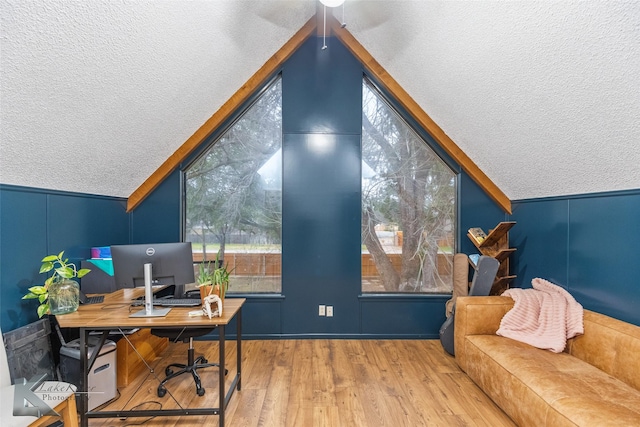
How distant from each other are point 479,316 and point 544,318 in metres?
0.46

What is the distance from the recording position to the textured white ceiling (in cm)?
166

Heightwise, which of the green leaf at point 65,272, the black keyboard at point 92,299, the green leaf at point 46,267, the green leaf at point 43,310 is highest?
the green leaf at point 46,267

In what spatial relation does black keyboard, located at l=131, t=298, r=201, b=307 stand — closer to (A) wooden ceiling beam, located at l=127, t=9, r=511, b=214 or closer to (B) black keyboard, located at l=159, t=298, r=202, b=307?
(B) black keyboard, located at l=159, t=298, r=202, b=307

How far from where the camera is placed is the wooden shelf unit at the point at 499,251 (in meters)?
3.19

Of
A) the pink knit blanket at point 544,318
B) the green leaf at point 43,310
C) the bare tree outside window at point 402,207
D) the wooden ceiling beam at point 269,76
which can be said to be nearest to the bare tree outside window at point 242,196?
the wooden ceiling beam at point 269,76

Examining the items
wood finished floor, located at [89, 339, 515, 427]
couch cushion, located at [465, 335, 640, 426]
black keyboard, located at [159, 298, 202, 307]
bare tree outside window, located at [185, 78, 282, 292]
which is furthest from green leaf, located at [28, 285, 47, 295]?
couch cushion, located at [465, 335, 640, 426]

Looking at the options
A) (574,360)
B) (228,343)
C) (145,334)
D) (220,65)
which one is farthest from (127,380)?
(574,360)

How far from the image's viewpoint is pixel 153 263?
2137mm

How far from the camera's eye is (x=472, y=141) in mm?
3133

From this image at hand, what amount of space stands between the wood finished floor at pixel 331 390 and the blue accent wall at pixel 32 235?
0.97 metres

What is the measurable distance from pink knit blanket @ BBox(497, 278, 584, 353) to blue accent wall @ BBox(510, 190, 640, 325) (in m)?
0.19

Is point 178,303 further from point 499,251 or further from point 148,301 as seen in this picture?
point 499,251

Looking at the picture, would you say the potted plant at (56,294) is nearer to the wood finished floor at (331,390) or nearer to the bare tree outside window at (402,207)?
the wood finished floor at (331,390)

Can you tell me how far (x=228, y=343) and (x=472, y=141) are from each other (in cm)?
333
